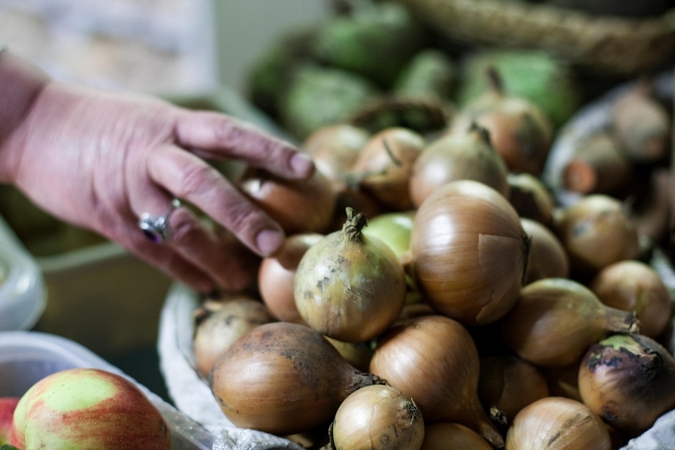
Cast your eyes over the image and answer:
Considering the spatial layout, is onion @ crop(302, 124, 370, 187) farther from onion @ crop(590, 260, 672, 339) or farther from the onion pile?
onion @ crop(590, 260, 672, 339)

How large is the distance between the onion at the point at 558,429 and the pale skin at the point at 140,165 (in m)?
0.30

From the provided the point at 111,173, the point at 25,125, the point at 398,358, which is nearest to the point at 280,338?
the point at 398,358

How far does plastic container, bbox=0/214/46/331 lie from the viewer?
2.55ft

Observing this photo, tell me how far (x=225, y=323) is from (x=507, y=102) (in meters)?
0.55

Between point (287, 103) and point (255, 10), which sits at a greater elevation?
point (255, 10)

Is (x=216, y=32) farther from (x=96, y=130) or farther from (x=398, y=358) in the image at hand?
(x=398, y=358)

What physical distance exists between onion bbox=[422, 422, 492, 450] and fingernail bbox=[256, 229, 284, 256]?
0.24m

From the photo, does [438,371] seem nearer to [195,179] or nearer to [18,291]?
[195,179]

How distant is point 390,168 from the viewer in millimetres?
742

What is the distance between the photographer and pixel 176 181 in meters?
0.69

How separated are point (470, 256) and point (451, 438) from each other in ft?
0.53

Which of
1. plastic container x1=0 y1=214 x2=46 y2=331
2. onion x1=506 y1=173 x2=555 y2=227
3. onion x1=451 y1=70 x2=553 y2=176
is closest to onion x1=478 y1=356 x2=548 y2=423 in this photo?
onion x1=506 y1=173 x2=555 y2=227

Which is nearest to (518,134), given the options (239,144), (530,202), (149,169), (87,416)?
(530,202)

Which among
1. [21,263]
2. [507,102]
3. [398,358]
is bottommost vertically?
[21,263]
